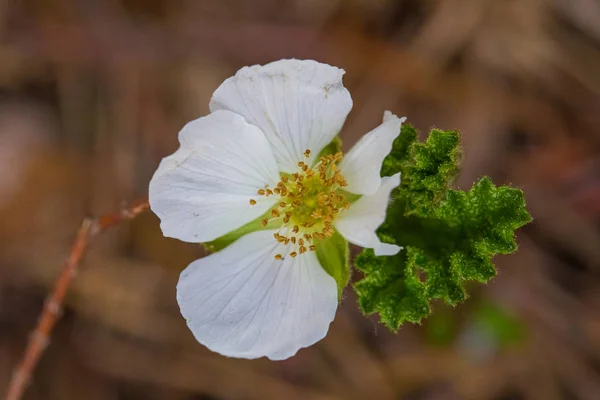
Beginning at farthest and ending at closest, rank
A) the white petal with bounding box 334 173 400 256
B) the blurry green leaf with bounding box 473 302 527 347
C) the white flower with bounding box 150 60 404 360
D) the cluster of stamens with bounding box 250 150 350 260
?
the blurry green leaf with bounding box 473 302 527 347 < the cluster of stamens with bounding box 250 150 350 260 < the white flower with bounding box 150 60 404 360 < the white petal with bounding box 334 173 400 256

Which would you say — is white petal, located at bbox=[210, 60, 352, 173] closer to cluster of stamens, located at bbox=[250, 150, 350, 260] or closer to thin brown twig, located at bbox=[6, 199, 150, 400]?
cluster of stamens, located at bbox=[250, 150, 350, 260]

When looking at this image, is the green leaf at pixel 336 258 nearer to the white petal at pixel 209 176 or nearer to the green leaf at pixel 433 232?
the green leaf at pixel 433 232

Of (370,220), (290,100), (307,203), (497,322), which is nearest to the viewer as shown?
(370,220)

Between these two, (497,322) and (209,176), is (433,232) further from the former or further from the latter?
(497,322)

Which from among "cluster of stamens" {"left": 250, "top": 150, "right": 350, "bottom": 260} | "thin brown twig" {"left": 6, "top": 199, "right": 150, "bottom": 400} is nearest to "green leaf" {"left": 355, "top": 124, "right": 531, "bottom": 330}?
"cluster of stamens" {"left": 250, "top": 150, "right": 350, "bottom": 260}

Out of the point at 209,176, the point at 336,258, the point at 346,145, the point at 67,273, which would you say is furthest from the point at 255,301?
the point at 346,145

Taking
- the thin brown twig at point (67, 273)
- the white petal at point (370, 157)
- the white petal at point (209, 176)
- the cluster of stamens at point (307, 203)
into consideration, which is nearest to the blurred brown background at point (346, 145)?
the thin brown twig at point (67, 273)
